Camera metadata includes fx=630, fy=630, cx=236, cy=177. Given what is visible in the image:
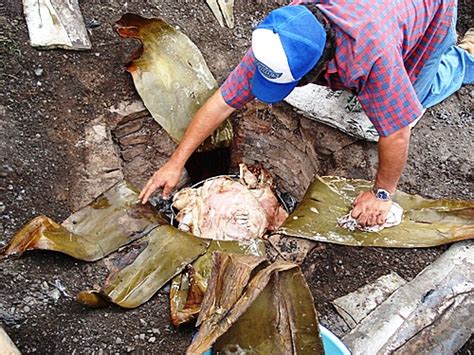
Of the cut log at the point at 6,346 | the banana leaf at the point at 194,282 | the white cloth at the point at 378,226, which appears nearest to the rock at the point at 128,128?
the banana leaf at the point at 194,282

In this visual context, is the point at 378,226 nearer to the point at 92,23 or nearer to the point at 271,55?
the point at 271,55

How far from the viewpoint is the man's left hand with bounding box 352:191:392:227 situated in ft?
6.99

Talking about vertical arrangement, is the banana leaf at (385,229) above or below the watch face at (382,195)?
below

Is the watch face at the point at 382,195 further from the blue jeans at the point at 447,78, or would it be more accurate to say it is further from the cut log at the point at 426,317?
the blue jeans at the point at 447,78

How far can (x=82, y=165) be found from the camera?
7.45ft

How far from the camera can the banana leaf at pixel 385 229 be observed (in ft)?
6.93

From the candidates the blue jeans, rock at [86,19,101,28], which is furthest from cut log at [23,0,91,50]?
the blue jeans

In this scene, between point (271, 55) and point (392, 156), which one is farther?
point (392, 156)

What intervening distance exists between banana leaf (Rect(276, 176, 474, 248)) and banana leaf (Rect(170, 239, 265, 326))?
0.14 m

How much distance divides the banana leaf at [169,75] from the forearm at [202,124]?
244mm

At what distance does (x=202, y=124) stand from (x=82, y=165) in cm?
47

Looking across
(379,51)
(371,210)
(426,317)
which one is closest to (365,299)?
(426,317)

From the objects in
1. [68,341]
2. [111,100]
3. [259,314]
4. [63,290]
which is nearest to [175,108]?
Result: [111,100]

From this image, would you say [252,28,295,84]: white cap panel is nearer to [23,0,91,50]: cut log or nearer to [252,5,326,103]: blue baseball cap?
[252,5,326,103]: blue baseball cap
